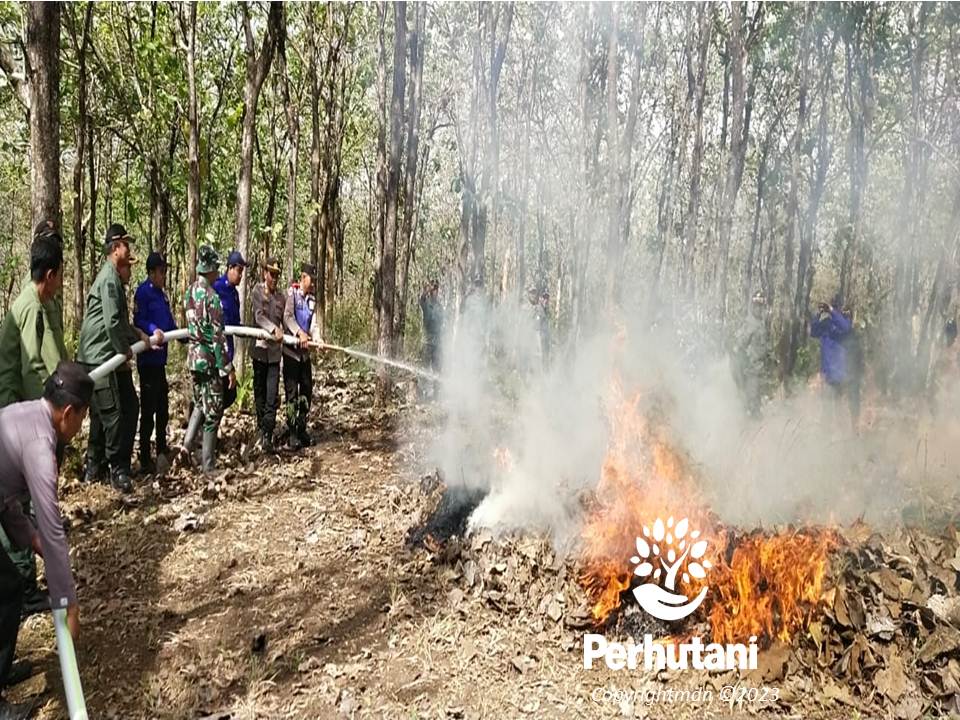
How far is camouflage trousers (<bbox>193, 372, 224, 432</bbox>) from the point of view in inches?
250

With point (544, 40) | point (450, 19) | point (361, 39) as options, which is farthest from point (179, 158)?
point (544, 40)

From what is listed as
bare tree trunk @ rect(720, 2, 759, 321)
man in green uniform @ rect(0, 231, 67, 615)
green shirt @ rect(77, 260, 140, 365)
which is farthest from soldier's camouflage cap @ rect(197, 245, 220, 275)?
bare tree trunk @ rect(720, 2, 759, 321)

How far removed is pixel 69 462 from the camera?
625 centimetres

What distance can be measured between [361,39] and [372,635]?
16249 millimetres

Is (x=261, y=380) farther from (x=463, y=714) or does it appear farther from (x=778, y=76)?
(x=778, y=76)

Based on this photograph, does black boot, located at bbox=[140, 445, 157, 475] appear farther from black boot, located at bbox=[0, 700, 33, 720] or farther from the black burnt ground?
black boot, located at bbox=[0, 700, 33, 720]

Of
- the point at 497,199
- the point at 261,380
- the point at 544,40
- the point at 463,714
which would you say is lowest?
the point at 463,714

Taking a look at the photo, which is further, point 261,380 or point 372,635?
point 261,380

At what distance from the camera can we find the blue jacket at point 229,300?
732cm

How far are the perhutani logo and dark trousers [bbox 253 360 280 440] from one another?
445 centimetres

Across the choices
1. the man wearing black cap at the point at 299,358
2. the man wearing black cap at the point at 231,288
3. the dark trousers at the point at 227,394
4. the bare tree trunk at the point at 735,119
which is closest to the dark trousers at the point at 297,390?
the man wearing black cap at the point at 299,358

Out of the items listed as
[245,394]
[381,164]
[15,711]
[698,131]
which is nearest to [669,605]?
[15,711]

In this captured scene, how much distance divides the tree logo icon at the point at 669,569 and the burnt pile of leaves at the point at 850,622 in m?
0.11

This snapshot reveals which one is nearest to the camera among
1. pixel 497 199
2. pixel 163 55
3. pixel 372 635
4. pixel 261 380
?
pixel 372 635
